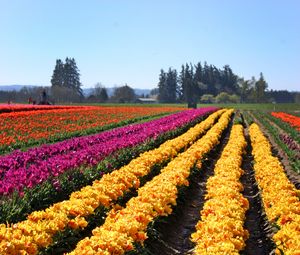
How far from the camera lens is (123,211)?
8070 millimetres

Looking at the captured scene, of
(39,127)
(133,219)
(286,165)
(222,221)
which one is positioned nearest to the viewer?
(133,219)

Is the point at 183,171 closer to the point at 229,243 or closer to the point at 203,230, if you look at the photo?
the point at 203,230

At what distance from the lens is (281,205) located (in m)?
8.81

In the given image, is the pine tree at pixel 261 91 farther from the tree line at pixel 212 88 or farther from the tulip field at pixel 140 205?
the tulip field at pixel 140 205

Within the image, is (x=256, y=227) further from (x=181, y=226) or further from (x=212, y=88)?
(x=212, y=88)

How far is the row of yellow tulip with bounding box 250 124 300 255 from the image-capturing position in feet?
22.5

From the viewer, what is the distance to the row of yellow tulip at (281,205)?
22.5 feet

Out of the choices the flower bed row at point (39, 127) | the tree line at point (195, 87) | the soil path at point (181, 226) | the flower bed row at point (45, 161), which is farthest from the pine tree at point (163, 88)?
the soil path at point (181, 226)

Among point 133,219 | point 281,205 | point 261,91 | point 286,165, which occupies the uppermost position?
point 261,91

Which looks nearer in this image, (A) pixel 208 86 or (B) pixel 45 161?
(B) pixel 45 161

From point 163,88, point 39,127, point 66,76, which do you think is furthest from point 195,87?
point 39,127

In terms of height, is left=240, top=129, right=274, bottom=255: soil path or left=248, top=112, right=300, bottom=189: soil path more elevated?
left=248, top=112, right=300, bottom=189: soil path

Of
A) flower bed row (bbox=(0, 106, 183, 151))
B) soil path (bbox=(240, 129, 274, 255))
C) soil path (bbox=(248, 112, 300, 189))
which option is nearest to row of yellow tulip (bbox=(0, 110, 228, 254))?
soil path (bbox=(240, 129, 274, 255))

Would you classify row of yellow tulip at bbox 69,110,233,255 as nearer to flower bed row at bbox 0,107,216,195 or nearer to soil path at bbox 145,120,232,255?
soil path at bbox 145,120,232,255
